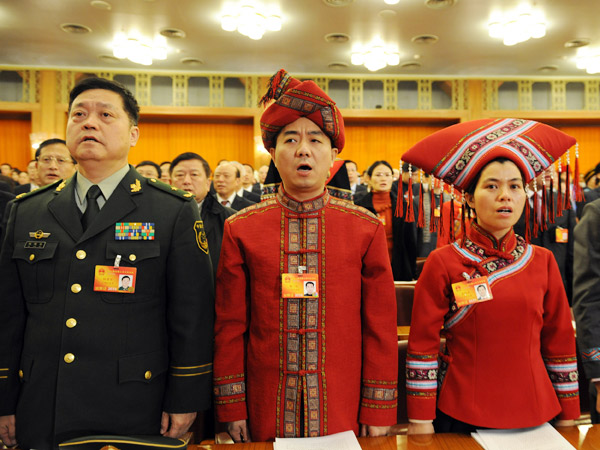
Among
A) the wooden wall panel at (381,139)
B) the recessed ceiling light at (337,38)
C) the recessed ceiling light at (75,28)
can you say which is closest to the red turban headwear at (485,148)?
the recessed ceiling light at (337,38)

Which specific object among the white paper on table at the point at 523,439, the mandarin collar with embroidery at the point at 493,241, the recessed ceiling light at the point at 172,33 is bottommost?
the white paper on table at the point at 523,439

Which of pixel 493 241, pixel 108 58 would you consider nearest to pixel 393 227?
pixel 493 241

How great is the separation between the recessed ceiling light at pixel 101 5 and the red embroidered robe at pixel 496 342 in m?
5.98

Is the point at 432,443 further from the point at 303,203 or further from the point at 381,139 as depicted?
the point at 381,139

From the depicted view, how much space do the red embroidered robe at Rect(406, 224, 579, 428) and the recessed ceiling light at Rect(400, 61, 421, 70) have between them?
748 cm

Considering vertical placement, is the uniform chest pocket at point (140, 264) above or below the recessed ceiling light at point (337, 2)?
below

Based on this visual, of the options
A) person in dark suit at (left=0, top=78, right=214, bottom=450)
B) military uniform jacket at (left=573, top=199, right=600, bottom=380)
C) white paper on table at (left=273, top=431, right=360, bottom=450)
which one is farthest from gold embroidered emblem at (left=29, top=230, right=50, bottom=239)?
military uniform jacket at (left=573, top=199, right=600, bottom=380)

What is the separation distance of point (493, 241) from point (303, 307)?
0.59 meters

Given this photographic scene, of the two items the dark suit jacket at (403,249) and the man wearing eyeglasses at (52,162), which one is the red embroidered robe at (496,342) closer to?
the man wearing eyeglasses at (52,162)

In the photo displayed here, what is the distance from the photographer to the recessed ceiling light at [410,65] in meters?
8.10

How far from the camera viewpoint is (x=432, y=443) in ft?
3.64

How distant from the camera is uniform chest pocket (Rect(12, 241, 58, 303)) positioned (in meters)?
1.22

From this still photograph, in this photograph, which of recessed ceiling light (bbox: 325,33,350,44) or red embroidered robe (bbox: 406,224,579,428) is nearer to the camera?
red embroidered robe (bbox: 406,224,579,428)

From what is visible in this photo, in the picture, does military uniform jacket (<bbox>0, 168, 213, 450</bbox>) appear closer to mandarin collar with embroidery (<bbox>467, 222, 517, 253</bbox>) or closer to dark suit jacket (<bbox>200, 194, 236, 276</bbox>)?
mandarin collar with embroidery (<bbox>467, 222, 517, 253</bbox>)
